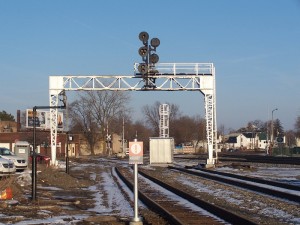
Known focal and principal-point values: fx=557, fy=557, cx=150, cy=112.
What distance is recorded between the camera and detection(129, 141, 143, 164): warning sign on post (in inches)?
505

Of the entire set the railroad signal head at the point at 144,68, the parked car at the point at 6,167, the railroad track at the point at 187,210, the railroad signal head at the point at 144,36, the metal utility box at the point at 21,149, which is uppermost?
the railroad signal head at the point at 144,36

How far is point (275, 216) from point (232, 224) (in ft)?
6.89

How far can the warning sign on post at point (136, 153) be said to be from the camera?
12828 mm

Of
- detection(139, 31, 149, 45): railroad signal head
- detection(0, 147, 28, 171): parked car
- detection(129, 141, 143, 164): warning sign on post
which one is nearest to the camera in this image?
detection(129, 141, 143, 164): warning sign on post

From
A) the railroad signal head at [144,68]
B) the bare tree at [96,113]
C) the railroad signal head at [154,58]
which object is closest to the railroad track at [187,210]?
the railroad signal head at [154,58]

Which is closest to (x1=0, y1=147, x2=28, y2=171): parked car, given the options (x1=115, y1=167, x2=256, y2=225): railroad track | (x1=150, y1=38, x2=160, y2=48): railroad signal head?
(x1=150, y1=38, x2=160, y2=48): railroad signal head

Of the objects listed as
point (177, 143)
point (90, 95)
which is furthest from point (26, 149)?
point (177, 143)

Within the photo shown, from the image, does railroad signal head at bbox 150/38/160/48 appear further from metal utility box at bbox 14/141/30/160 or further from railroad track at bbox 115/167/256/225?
metal utility box at bbox 14/141/30/160

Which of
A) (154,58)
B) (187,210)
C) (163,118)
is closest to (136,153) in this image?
(187,210)

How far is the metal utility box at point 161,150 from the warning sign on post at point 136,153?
138 ft

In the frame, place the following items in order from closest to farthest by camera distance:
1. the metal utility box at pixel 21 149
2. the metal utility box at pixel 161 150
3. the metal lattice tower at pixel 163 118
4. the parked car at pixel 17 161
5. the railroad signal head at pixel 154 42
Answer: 1. the railroad signal head at pixel 154 42
2. the parked car at pixel 17 161
3. the metal utility box at pixel 21 149
4. the metal utility box at pixel 161 150
5. the metal lattice tower at pixel 163 118

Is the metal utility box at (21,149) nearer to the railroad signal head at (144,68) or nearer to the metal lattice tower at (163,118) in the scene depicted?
the railroad signal head at (144,68)

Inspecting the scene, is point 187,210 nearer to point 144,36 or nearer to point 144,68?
point 144,36

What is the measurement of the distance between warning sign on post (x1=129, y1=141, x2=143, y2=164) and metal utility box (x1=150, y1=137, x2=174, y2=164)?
138 feet
